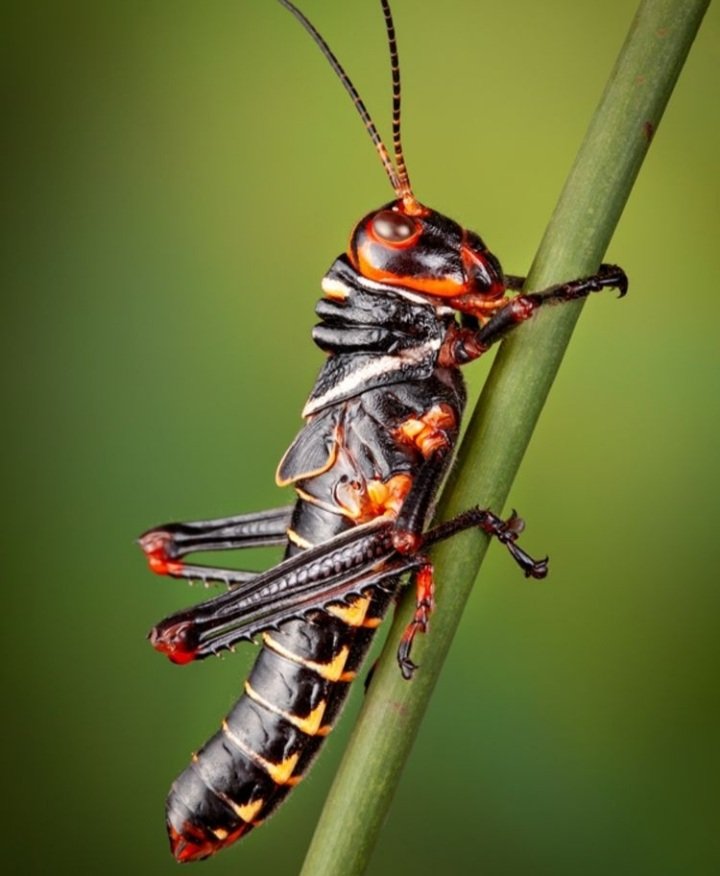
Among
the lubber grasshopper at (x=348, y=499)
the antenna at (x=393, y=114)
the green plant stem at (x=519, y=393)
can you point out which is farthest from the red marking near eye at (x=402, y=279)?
the green plant stem at (x=519, y=393)

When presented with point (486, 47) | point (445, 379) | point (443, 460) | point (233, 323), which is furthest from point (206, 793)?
point (486, 47)

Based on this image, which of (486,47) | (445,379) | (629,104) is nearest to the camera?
(629,104)

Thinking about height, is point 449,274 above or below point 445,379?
above

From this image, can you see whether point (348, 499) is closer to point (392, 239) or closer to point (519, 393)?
point (392, 239)

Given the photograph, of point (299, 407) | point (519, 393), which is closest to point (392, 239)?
point (519, 393)

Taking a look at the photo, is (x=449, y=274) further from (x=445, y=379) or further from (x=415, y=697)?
(x=415, y=697)

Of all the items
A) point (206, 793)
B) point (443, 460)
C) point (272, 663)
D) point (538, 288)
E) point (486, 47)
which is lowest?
point (206, 793)

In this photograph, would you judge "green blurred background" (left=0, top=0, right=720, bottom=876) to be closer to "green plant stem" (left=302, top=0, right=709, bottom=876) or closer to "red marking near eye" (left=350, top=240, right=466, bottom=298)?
"red marking near eye" (left=350, top=240, right=466, bottom=298)
